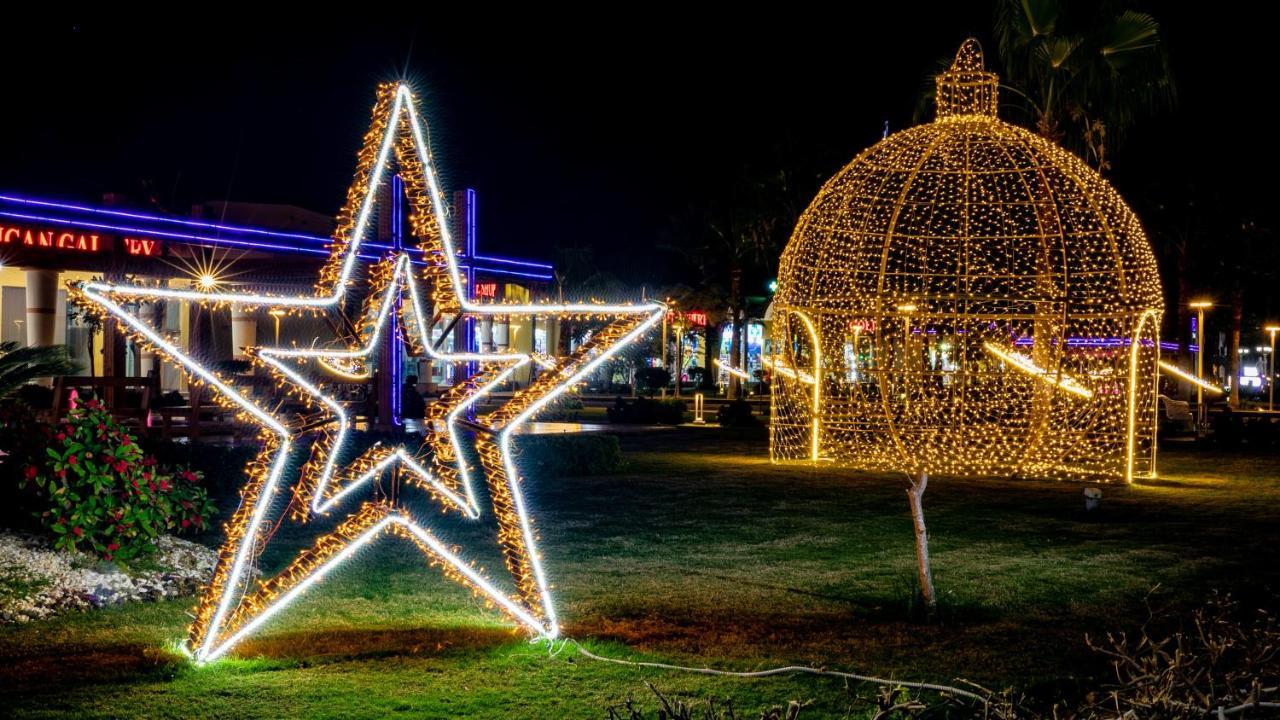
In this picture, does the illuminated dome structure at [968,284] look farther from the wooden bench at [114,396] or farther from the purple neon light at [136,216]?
the wooden bench at [114,396]

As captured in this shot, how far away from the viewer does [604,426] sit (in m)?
26.9

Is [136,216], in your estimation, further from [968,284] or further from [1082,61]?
[1082,61]

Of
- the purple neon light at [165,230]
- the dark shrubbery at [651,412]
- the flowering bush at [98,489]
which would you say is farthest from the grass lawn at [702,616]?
the dark shrubbery at [651,412]

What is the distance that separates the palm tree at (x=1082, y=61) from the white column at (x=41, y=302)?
19882mm

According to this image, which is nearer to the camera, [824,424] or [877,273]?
[877,273]

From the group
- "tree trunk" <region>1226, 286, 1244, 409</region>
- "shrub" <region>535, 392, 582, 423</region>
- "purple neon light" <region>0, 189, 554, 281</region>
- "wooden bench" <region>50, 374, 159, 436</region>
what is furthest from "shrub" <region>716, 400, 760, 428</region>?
"tree trunk" <region>1226, 286, 1244, 409</region>

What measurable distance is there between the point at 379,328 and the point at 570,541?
467 centimetres

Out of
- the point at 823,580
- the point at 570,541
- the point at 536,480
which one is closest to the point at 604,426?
the point at 536,480

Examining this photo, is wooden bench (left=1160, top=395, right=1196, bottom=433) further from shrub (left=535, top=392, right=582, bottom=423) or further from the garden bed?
the garden bed

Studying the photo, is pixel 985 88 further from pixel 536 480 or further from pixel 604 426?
pixel 604 426

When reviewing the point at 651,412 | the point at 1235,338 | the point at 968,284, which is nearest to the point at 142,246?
the point at 651,412

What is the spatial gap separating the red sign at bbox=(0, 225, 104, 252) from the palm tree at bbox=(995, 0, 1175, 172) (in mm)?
15735

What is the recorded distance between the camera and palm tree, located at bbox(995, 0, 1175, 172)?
753 inches

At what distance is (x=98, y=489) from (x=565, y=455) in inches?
339
